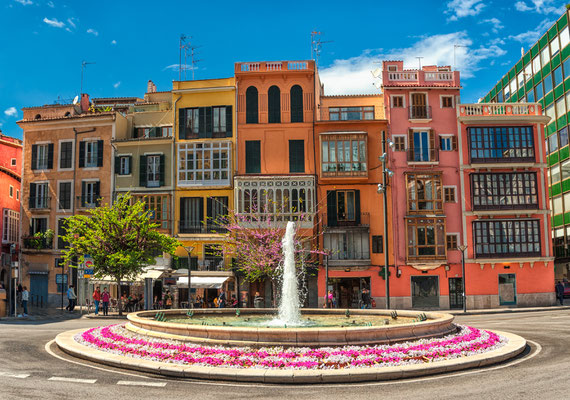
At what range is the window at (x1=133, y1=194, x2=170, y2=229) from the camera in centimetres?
4200

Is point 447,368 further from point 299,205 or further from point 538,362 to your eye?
point 299,205

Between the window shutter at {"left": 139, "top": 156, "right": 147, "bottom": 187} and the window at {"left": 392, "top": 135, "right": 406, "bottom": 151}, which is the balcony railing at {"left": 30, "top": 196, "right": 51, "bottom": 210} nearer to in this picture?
the window shutter at {"left": 139, "top": 156, "right": 147, "bottom": 187}

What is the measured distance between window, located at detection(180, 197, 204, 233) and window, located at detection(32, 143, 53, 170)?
39.1 feet

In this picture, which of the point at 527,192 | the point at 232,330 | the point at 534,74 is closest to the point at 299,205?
the point at 527,192


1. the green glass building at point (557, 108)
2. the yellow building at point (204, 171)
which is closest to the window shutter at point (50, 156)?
the yellow building at point (204, 171)

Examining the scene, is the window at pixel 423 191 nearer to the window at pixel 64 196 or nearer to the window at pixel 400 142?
the window at pixel 400 142

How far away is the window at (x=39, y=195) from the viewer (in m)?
44.2

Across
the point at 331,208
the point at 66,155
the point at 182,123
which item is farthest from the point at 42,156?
the point at 331,208

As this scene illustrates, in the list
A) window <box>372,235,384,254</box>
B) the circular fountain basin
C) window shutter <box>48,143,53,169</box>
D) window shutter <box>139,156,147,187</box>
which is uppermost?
window shutter <box>48,143,53,169</box>

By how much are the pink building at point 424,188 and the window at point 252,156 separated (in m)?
9.87

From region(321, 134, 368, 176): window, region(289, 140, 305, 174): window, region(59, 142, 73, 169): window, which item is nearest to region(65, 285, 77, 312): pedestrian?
region(59, 142, 73, 169): window

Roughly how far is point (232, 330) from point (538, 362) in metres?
7.83

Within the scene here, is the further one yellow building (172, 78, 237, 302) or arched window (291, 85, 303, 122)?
arched window (291, 85, 303, 122)

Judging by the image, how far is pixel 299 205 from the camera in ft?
132
